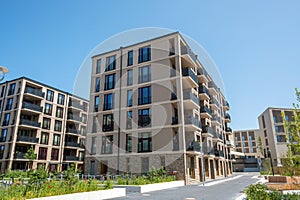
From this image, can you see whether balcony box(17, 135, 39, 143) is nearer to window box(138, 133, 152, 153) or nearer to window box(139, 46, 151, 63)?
window box(138, 133, 152, 153)

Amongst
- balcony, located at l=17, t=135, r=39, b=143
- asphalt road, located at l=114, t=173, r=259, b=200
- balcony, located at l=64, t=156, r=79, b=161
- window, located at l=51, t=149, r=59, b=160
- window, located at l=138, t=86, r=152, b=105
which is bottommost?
asphalt road, located at l=114, t=173, r=259, b=200

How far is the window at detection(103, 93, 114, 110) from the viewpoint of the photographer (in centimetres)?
2650

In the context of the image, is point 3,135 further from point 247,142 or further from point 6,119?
point 247,142

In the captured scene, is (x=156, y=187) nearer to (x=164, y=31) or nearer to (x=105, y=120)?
(x=105, y=120)

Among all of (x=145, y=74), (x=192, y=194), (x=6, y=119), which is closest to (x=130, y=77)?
(x=145, y=74)

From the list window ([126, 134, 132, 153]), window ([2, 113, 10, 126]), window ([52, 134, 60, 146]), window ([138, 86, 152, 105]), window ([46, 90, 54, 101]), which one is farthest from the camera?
window ([46, 90, 54, 101])

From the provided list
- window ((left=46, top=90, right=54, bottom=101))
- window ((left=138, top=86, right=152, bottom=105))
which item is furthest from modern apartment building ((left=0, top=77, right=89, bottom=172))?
window ((left=138, top=86, right=152, bottom=105))

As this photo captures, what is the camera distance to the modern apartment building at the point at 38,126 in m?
30.4

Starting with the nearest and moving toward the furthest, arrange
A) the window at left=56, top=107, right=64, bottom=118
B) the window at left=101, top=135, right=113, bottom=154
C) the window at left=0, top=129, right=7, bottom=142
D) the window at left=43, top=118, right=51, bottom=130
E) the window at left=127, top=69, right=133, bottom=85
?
1. the window at left=101, top=135, right=113, bottom=154
2. the window at left=127, top=69, right=133, bottom=85
3. the window at left=0, top=129, right=7, bottom=142
4. the window at left=43, top=118, right=51, bottom=130
5. the window at left=56, top=107, right=64, bottom=118

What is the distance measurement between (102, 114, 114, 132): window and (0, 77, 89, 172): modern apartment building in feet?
43.9

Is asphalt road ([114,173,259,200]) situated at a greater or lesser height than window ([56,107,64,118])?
lesser

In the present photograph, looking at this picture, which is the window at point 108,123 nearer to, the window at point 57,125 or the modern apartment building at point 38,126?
the modern apartment building at point 38,126

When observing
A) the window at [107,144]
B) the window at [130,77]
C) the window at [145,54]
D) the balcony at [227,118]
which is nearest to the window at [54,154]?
the window at [107,144]

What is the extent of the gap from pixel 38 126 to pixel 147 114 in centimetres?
1982
